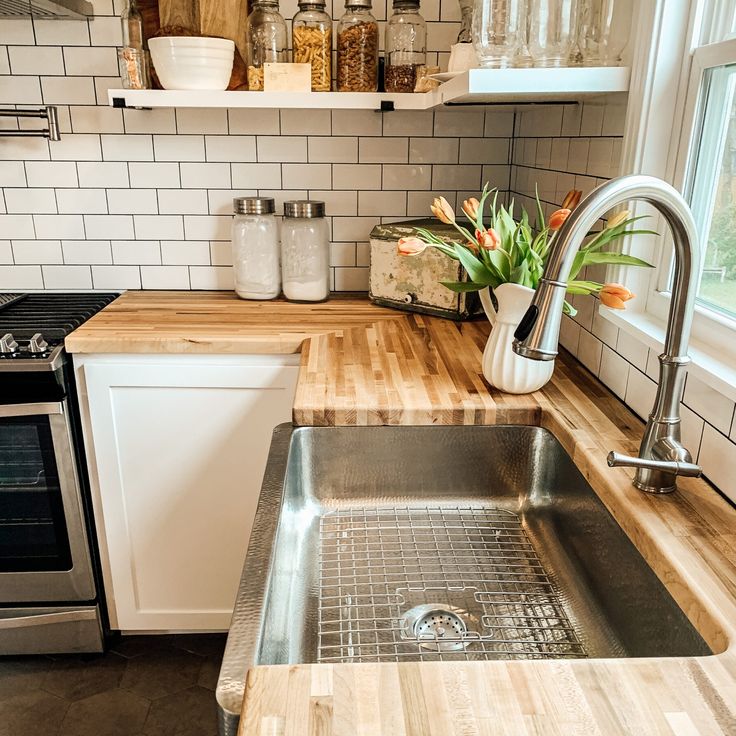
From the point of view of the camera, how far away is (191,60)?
6.11ft

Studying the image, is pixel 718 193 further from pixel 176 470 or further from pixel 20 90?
pixel 20 90

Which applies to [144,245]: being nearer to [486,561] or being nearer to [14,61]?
[14,61]

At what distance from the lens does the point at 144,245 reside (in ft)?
7.62

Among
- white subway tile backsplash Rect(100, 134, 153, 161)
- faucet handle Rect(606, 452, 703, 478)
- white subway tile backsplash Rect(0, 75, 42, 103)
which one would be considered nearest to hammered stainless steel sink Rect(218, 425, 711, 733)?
faucet handle Rect(606, 452, 703, 478)

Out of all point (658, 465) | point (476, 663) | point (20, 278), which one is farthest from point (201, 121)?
point (476, 663)

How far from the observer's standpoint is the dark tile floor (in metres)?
1.83

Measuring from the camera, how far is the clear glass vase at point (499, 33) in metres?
1.40

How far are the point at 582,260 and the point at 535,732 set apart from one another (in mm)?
867

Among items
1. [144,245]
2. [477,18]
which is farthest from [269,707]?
[144,245]

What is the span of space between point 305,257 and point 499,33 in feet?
3.15

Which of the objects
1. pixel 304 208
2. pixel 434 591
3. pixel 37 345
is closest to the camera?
pixel 434 591

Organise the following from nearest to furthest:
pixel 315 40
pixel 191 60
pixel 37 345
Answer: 1. pixel 37 345
2. pixel 191 60
3. pixel 315 40

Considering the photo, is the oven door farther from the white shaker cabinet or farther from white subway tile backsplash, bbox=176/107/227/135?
white subway tile backsplash, bbox=176/107/227/135

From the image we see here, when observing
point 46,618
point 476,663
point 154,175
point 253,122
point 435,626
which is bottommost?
point 46,618
